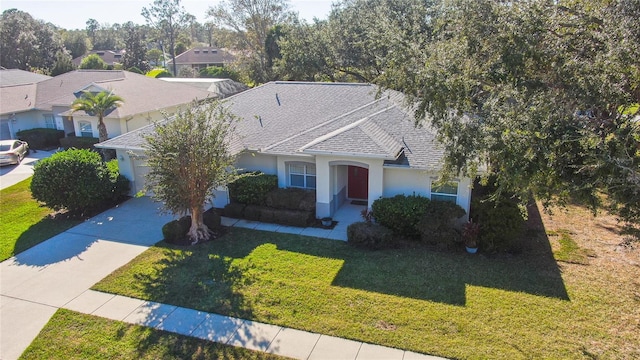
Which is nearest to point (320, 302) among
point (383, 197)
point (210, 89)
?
point (383, 197)

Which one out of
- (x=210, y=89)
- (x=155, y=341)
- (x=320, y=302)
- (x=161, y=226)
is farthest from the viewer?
(x=210, y=89)

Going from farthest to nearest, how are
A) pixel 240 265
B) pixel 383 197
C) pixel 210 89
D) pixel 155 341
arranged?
pixel 210 89
pixel 383 197
pixel 240 265
pixel 155 341

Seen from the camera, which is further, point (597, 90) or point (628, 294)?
point (628, 294)

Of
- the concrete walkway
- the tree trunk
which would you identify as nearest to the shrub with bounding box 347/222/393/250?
the concrete walkway

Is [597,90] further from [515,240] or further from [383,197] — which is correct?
[383,197]

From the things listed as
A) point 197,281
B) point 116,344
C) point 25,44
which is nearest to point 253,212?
point 197,281

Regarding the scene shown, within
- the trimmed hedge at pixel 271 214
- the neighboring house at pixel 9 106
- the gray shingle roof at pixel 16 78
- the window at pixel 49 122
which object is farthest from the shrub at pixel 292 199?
the gray shingle roof at pixel 16 78

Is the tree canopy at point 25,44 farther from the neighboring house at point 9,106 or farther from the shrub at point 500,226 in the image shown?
the shrub at point 500,226

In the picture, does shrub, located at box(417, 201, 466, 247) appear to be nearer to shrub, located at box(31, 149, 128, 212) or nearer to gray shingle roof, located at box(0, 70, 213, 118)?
shrub, located at box(31, 149, 128, 212)

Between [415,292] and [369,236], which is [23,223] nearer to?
[369,236]
